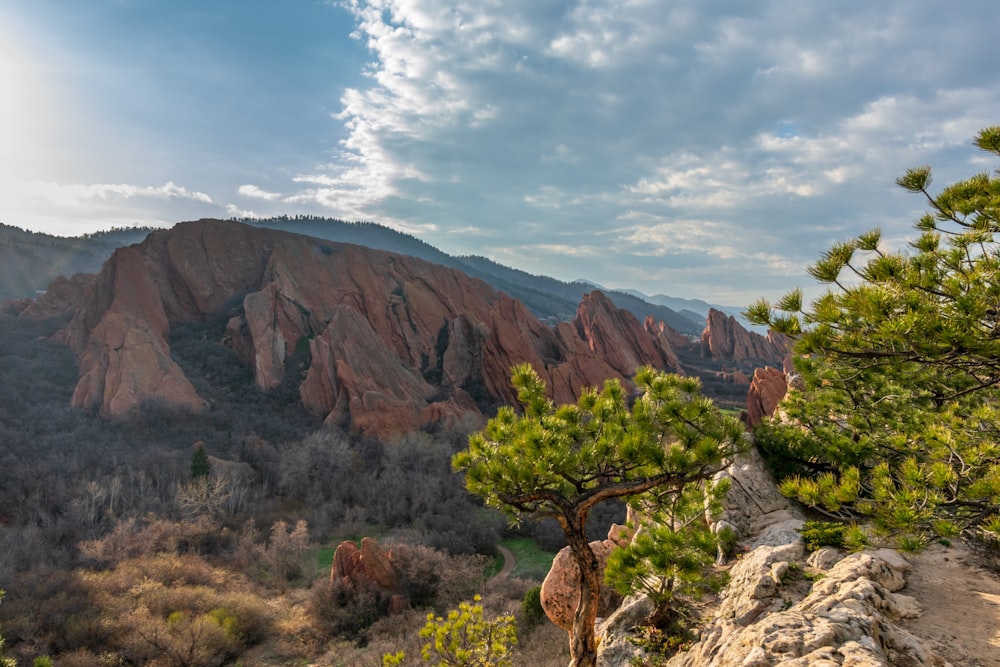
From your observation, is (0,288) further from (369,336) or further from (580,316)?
(580,316)

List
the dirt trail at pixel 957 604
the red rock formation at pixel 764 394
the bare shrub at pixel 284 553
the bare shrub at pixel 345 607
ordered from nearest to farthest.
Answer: the dirt trail at pixel 957 604
the bare shrub at pixel 345 607
the bare shrub at pixel 284 553
the red rock formation at pixel 764 394

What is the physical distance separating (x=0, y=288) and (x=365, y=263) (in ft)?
212

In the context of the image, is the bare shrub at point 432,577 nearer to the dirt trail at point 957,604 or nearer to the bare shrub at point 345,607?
the bare shrub at point 345,607

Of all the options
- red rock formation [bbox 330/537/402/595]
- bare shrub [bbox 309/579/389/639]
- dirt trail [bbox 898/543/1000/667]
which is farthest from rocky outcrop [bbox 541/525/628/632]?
red rock formation [bbox 330/537/402/595]

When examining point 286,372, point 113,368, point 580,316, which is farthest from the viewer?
point 580,316

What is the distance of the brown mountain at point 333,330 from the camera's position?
4262 centimetres

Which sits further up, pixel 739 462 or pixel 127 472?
pixel 739 462

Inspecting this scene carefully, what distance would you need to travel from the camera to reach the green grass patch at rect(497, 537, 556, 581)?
75.1 ft

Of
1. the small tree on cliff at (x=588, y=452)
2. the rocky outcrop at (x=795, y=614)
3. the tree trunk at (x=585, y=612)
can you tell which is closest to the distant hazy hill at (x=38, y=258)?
the small tree on cliff at (x=588, y=452)

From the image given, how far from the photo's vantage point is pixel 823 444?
38.1 feet

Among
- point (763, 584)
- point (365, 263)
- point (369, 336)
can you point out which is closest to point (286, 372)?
point (369, 336)

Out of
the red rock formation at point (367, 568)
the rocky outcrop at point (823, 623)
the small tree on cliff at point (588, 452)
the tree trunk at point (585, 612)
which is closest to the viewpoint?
the rocky outcrop at point (823, 623)

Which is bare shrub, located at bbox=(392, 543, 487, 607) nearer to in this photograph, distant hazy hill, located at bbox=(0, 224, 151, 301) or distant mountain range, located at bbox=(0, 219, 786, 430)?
distant mountain range, located at bbox=(0, 219, 786, 430)

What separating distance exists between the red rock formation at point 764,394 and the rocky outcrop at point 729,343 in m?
50.4
